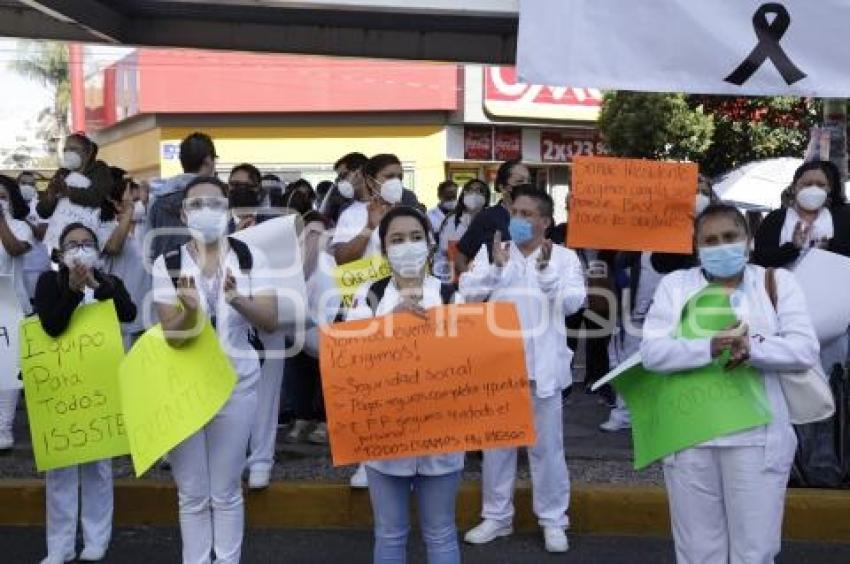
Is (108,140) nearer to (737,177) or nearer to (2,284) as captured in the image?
(737,177)

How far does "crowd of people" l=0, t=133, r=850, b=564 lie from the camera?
384cm

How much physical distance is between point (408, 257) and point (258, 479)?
2298mm

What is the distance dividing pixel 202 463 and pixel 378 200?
1.84m

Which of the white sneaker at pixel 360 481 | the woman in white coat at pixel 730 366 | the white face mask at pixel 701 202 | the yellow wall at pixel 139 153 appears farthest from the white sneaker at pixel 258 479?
the yellow wall at pixel 139 153

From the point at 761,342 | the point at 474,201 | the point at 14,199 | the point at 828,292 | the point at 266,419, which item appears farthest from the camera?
the point at 474,201

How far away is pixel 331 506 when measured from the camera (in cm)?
589

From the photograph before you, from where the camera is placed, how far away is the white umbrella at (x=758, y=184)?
14.0 metres

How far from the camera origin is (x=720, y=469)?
12.6 feet

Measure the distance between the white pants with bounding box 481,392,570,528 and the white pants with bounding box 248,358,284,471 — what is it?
1.28 m

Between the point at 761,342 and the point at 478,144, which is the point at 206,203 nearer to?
the point at 761,342

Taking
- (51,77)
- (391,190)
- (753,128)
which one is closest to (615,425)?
(391,190)

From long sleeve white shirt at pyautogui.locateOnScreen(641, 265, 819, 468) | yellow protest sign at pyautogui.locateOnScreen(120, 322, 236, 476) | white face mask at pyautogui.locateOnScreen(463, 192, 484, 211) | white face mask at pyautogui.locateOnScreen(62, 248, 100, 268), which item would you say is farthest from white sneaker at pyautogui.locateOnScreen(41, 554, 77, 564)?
white face mask at pyautogui.locateOnScreen(463, 192, 484, 211)

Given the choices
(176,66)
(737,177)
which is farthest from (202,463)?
(176,66)

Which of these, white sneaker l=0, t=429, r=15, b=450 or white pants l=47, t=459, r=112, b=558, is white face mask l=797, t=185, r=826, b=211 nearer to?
white pants l=47, t=459, r=112, b=558
